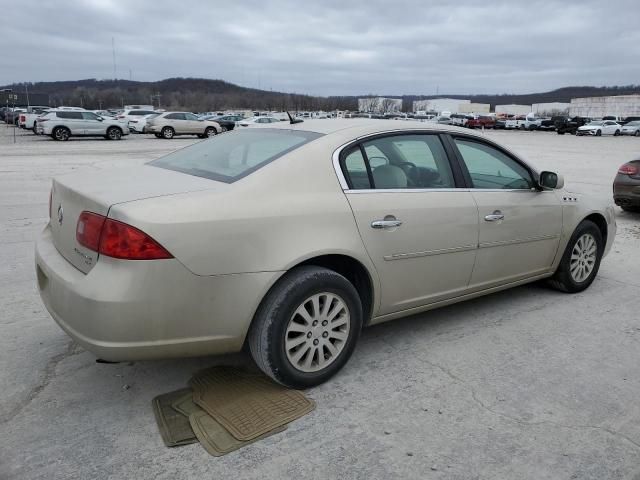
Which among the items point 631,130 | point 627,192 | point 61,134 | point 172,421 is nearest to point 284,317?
point 172,421

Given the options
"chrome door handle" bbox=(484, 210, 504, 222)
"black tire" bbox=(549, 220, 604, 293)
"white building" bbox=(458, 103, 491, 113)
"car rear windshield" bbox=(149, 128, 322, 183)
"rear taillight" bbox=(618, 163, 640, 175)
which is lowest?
"black tire" bbox=(549, 220, 604, 293)

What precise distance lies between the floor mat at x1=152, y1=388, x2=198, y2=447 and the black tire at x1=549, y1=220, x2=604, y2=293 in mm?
3373

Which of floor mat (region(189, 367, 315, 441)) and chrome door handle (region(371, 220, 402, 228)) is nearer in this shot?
floor mat (region(189, 367, 315, 441))

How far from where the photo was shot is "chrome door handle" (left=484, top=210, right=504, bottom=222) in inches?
156

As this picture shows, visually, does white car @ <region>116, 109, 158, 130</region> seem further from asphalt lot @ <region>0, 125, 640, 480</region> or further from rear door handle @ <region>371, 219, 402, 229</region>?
rear door handle @ <region>371, 219, 402, 229</region>

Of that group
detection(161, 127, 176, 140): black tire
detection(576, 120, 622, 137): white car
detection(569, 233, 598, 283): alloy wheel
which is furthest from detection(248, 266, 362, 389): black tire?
detection(576, 120, 622, 137): white car

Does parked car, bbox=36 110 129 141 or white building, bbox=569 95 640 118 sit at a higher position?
white building, bbox=569 95 640 118

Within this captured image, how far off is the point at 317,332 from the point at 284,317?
0.98ft

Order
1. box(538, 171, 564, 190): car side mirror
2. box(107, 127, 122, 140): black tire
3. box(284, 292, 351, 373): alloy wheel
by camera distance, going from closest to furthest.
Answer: box(284, 292, 351, 373): alloy wheel
box(538, 171, 564, 190): car side mirror
box(107, 127, 122, 140): black tire

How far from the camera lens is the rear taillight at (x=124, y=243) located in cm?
261

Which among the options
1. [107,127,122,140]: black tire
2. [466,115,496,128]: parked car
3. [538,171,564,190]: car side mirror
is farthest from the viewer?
[466,115,496,128]: parked car

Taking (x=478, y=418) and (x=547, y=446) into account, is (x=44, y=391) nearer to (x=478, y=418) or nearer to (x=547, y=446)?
(x=478, y=418)

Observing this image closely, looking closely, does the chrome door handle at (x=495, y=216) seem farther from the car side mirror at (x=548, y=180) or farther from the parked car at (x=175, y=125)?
the parked car at (x=175, y=125)

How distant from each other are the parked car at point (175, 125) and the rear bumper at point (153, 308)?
1203 inches
